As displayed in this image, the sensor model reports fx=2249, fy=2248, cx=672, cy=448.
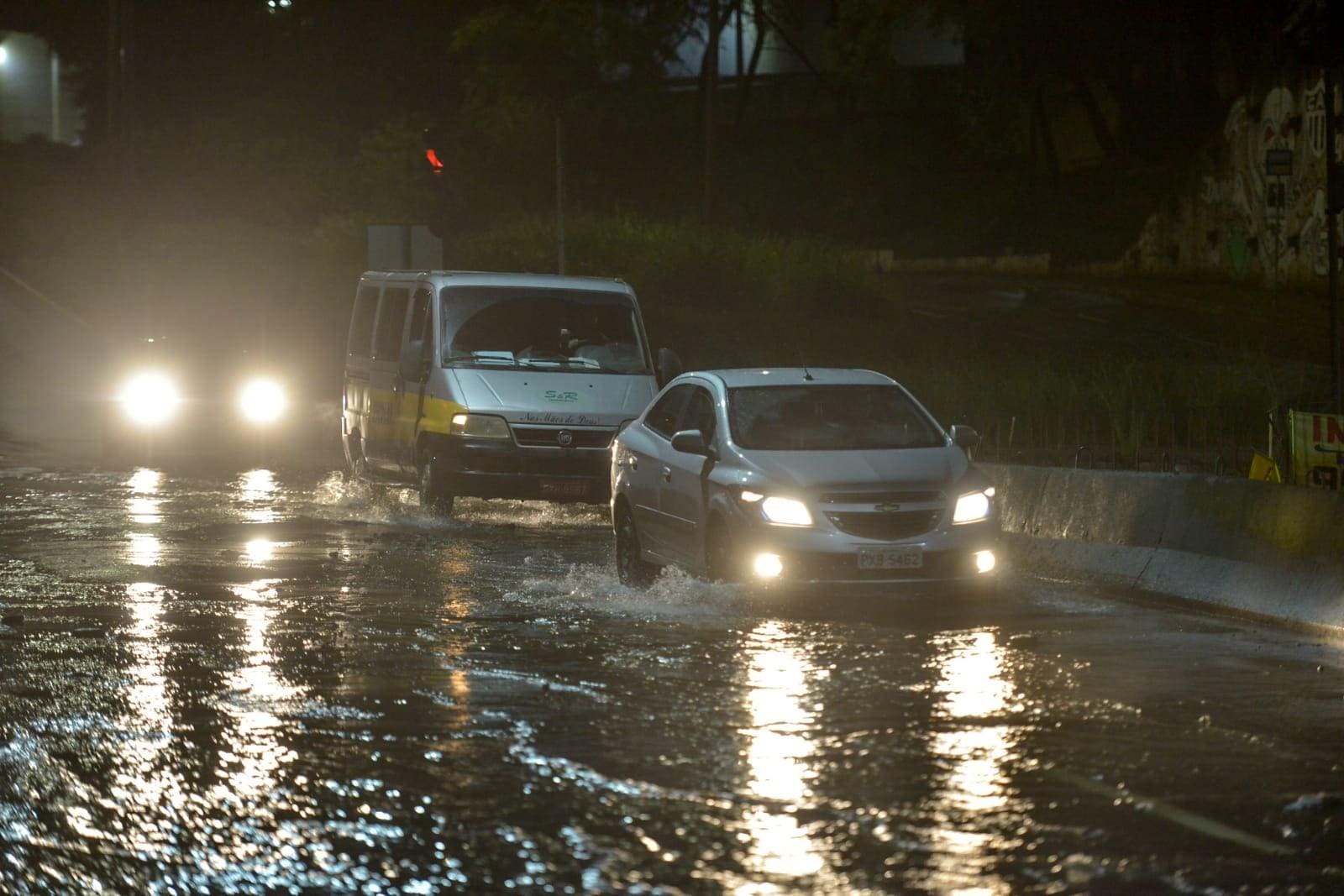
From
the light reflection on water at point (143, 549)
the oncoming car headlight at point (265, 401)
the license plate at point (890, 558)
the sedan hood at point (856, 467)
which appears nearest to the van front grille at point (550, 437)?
the light reflection on water at point (143, 549)

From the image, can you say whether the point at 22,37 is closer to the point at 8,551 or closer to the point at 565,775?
the point at 8,551

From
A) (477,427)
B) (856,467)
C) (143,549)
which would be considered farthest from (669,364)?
(856,467)

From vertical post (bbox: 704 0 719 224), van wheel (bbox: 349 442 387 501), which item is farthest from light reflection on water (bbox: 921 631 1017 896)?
vertical post (bbox: 704 0 719 224)

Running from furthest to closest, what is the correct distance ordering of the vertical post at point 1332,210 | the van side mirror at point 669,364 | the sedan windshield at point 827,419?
the vertical post at point 1332,210
the van side mirror at point 669,364
the sedan windshield at point 827,419

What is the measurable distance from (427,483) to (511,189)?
42.4 metres

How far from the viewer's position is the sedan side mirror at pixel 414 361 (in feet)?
62.3

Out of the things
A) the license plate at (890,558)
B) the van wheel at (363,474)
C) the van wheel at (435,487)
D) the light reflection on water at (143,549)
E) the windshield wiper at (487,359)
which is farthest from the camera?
the van wheel at (363,474)

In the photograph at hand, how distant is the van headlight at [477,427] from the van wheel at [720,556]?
19.4 ft

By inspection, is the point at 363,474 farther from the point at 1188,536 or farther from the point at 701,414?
the point at 1188,536

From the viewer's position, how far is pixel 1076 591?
13805 millimetres

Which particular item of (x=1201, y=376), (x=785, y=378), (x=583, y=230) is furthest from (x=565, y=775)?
(x=583, y=230)

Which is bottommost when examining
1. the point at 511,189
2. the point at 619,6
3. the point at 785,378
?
the point at 785,378

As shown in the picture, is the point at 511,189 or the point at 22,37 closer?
the point at 511,189

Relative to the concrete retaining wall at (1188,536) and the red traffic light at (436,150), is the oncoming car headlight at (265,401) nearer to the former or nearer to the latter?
the red traffic light at (436,150)
